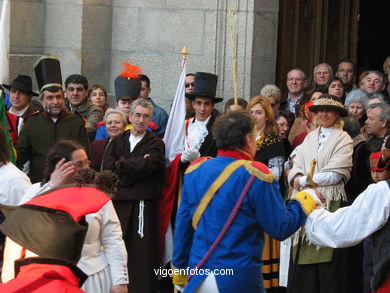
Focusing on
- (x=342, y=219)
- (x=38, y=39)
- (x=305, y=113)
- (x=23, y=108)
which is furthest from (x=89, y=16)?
(x=342, y=219)

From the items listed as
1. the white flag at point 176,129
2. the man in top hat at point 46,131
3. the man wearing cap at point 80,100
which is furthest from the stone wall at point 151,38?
the man in top hat at point 46,131

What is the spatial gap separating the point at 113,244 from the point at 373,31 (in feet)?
46.6

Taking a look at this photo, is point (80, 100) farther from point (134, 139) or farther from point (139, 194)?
point (139, 194)

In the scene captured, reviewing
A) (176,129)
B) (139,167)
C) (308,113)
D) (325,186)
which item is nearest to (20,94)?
(176,129)

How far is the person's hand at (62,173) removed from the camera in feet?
19.6

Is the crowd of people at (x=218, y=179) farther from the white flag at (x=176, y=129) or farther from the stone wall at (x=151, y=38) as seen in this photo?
the stone wall at (x=151, y=38)

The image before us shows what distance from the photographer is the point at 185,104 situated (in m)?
9.77

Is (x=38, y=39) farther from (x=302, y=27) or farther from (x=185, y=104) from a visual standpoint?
(x=302, y=27)

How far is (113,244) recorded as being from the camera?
19.9 ft

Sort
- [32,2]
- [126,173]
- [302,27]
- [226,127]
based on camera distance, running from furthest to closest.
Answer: [302,27] < [32,2] < [126,173] < [226,127]

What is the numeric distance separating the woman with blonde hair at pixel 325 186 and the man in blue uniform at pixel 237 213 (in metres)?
2.26

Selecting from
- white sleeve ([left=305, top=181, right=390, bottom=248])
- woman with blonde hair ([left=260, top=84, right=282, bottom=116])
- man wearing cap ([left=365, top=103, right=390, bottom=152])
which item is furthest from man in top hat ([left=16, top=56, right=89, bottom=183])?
white sleeve ([left=305, top=181, right=390, bottom=248])

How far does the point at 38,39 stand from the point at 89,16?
0.70 metres

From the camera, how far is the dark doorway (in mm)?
19156
